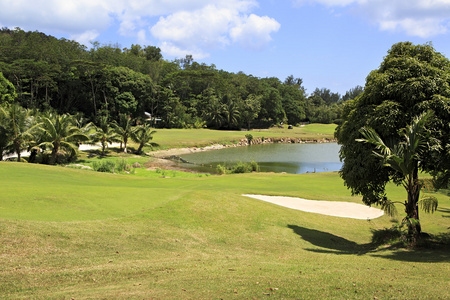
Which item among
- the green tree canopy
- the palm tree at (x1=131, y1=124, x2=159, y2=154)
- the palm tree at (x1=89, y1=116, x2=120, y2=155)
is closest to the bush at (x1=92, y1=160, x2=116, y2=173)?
the palm tree at (x1=89, y1=116, x2=120, y2=155)

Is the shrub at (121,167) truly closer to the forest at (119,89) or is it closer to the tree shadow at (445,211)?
the forest at (119,89)

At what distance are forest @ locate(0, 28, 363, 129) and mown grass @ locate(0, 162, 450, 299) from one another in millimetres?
50101

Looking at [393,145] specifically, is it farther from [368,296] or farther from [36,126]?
[36,126]

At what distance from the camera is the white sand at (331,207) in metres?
20.0

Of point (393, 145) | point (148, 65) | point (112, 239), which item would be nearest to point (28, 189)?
point (112, 239)

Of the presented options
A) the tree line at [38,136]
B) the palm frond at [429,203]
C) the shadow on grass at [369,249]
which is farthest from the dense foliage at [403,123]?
the tree line at [38,136]

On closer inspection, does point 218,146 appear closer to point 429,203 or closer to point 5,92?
point 5,92

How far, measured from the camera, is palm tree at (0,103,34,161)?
1283 inches

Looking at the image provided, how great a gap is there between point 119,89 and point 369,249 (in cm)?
8605

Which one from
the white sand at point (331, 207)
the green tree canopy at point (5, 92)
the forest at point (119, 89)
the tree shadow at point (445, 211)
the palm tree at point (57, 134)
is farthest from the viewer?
the forest at point (119, 89)

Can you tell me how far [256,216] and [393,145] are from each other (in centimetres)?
674

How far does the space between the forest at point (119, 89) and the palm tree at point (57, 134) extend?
76.6 feet

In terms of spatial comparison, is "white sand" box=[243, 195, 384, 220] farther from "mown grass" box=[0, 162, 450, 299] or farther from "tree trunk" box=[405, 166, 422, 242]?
"tree trunk" box=[405, 166, 422, 242]

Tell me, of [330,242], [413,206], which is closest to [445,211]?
[413,206]
